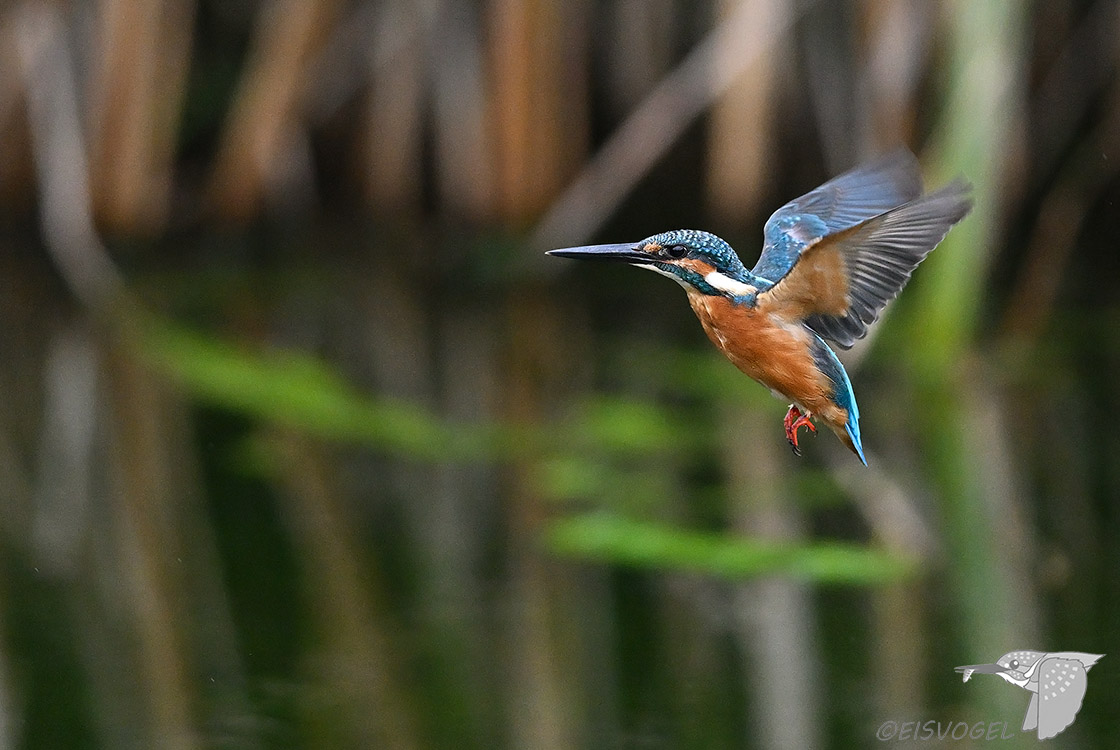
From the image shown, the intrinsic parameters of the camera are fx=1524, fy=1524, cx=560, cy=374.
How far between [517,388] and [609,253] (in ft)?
13.0

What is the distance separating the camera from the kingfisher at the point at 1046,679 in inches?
59.2

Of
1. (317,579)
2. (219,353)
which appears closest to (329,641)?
(317,579)

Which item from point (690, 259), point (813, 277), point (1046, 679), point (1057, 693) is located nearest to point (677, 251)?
point (690, 259)

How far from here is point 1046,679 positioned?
5.75ft

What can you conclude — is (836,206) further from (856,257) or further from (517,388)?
(517,388)

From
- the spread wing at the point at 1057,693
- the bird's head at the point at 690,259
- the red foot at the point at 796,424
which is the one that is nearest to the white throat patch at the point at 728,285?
the bird's head at the point at 690,259

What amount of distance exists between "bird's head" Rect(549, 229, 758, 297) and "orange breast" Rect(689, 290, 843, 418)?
0.01 metres

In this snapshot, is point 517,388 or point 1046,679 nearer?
point 1046,679

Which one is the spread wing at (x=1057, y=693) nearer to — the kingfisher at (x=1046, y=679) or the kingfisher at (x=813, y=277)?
the kingfisher at (x=1046, y=679)

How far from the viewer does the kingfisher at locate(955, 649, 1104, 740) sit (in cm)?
150

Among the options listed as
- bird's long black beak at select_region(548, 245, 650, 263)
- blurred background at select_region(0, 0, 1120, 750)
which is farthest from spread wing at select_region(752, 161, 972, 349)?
blurred background at select_region(0, 0, 1120, 750)

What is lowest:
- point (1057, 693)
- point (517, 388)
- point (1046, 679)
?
point (1057, 693)

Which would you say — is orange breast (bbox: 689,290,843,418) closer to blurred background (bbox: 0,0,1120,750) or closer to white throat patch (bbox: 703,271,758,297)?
white throat patch (bbox: 703,271,758,297)

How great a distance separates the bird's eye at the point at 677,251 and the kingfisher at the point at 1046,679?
49 centimetres
